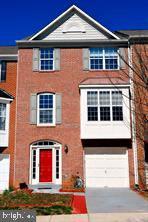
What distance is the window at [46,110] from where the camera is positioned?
69.9ft

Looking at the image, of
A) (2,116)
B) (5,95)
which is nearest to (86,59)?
(5,95)

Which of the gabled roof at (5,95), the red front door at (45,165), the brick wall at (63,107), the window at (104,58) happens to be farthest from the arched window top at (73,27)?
the red front door at (45,165)

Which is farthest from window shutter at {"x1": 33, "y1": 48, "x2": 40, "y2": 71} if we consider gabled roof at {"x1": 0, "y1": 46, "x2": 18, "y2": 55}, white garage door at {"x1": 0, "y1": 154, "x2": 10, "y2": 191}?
white garage door at {"x1": 0, "y1": 154, "x2": 10, "y2": 191}


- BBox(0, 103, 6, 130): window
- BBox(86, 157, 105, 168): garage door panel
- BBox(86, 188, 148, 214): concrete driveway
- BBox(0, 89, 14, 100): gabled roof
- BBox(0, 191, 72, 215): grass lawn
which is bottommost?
BBox(86, 188, 148, 214): concrete driveway

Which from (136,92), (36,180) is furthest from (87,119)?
(36,180)

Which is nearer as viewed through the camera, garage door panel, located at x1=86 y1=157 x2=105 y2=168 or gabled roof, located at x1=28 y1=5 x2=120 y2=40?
garage door panel, located at x1=86 y1=157 x2=105 y2=168

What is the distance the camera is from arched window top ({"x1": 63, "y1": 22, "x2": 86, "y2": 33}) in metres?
22.6

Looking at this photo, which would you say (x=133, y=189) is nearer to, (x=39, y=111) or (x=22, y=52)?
(x=39, y=111)

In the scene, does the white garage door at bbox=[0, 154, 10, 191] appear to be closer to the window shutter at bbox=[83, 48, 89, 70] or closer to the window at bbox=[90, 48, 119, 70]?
the window shutter at bbox=[83, 48, 89, 70]

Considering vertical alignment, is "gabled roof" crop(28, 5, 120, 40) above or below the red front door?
above

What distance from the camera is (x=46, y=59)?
22328mm

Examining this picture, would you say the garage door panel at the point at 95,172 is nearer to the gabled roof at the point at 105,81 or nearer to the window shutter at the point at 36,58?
the gabled roof at the point at 105,81

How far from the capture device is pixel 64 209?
12.3 m

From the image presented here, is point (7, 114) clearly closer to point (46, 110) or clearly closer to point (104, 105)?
point (46, 110)
